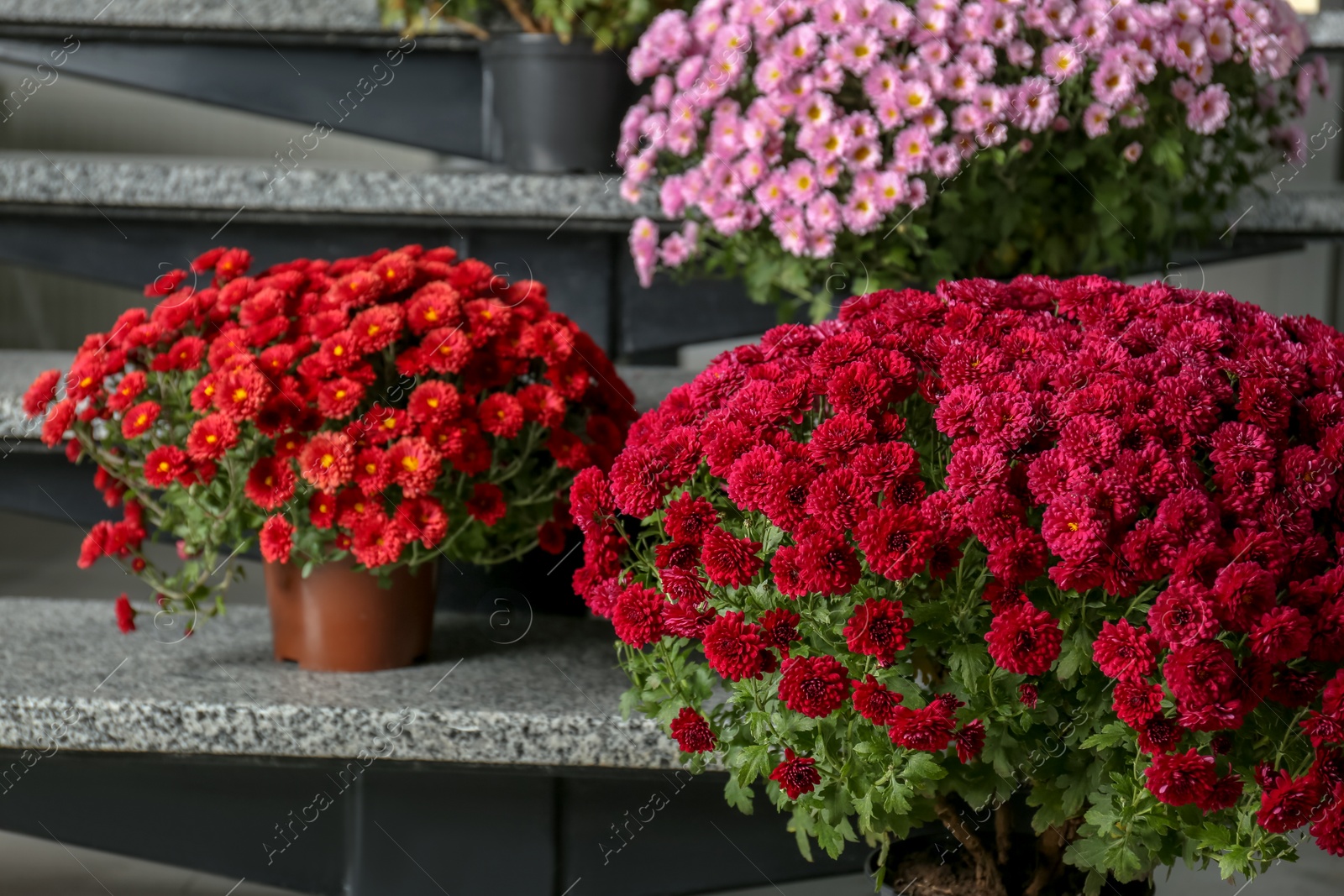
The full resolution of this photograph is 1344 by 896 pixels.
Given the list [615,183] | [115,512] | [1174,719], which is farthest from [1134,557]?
[115,512]

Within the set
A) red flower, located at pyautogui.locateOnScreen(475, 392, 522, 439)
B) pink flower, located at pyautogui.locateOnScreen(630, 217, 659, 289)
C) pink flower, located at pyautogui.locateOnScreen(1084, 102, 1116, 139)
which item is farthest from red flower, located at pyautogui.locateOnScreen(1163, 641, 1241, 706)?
pink flower, located at pyautogui.locateOnScreen(630, 217, 659, 289)

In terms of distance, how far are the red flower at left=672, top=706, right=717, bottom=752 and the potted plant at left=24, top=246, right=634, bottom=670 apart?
1.18 ft

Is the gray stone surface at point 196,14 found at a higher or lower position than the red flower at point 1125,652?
higher

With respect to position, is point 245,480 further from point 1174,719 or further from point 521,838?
point 1174,719

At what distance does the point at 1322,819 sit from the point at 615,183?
1.02 m

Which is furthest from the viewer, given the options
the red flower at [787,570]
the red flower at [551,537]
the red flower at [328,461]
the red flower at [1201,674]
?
the red flower at [551,537]

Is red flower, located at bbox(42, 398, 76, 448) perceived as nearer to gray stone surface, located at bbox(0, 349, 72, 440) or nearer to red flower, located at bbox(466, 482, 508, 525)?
gray stone surface, located at bbox(0, 349, 72, 440)

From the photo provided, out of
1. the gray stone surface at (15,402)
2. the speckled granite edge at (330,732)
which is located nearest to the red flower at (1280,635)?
the speckled granite edge at (330,732)

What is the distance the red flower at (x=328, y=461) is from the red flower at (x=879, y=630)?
20.7 inches

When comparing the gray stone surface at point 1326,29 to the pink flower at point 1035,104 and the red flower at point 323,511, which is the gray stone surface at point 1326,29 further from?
the red flower at point 323,511

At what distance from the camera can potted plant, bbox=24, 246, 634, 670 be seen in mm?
1119

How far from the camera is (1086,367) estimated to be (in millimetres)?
825

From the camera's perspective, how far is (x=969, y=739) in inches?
30.8

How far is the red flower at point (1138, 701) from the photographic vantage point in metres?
0.71
